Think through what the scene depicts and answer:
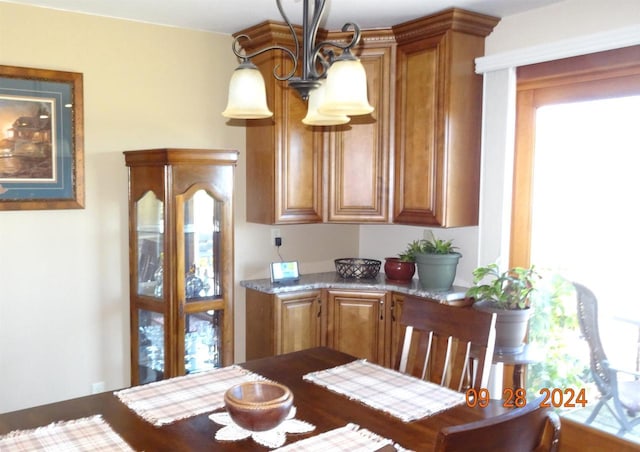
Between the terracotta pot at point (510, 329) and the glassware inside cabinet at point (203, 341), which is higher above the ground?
the terracotta pot at point (510, 329)

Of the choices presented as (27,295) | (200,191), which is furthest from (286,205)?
(27,295)

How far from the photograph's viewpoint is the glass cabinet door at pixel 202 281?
10.4 ft

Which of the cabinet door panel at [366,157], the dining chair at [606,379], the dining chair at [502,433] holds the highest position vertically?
the cabinet door panel at [366,157]

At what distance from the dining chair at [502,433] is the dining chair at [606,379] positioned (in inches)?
75.7

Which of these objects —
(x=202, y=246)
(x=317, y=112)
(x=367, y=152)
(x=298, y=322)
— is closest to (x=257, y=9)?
(x=367, y=152)

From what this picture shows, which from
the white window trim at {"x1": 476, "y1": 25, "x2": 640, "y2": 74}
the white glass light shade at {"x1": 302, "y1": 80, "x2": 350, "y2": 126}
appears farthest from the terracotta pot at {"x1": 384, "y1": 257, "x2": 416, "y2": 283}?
the white glass light shade at {"x1": 302, "y1": 80, "x2": 350, "y2": 126}

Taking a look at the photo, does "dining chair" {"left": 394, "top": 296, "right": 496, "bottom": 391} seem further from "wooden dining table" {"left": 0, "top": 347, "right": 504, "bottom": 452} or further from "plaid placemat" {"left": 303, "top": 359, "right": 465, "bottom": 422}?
"wooden dining table" {"left": 0, "top": 347, "right": 504, "bottom": 452}

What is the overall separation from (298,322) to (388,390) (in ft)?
5.36

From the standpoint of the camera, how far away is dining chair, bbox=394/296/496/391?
2105mm

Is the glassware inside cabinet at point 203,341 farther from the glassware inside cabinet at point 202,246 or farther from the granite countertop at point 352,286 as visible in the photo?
the granite countertop at point 352,286

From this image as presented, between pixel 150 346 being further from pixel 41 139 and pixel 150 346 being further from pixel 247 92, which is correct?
pixel 247 92

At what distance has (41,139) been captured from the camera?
3068 mm

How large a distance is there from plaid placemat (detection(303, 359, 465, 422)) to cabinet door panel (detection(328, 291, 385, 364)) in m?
1.33

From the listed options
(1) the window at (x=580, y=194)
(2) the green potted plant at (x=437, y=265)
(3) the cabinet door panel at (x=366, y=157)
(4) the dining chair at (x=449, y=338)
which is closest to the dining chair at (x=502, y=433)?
(4) the dining chair at (x=449, y=338)
